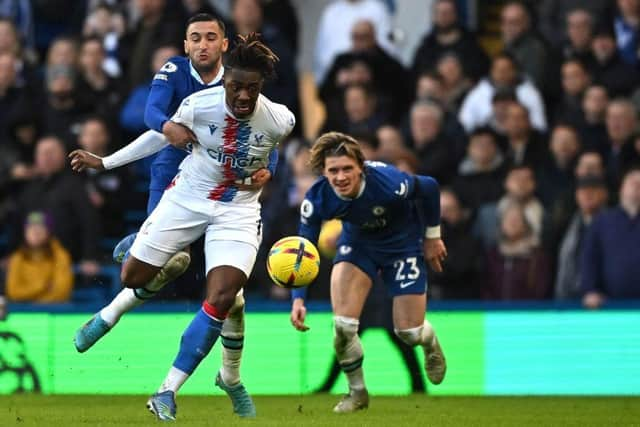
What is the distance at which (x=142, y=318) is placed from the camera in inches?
643

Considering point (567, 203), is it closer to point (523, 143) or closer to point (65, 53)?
point (523, 143)

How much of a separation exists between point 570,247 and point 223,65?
5817mm

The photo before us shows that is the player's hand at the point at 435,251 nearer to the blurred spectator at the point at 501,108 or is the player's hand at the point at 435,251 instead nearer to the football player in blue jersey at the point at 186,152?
the football player in blue jersey at the point at 186,152

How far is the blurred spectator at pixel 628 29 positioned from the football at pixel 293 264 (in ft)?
23.7

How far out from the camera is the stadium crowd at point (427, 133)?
16.4 metres

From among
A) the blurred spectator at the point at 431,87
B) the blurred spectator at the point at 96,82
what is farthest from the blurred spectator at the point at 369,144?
the blurred spectator at the point at 96,82

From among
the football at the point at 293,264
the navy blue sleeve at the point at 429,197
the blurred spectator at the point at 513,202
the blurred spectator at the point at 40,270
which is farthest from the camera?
the blurred spectator at the point at 40,270

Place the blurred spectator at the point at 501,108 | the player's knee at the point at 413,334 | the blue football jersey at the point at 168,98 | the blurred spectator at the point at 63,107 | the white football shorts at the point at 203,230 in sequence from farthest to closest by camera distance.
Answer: the blurred spectator at the point at 63,107
the blurred spectator at the point at 501,108
the player's knee at the point at 413,334
the blue football jersey at the point at 168,98
the white football shorts at the point at 203,230

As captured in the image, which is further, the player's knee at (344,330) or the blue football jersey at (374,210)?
the player's knee at (344,330)

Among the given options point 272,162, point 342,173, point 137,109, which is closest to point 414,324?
point 342,173

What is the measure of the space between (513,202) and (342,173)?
14.2 feet

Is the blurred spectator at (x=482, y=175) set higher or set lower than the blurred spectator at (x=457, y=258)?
higher

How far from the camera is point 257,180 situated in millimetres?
11711

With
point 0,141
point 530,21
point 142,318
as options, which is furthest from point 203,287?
point 530,21
